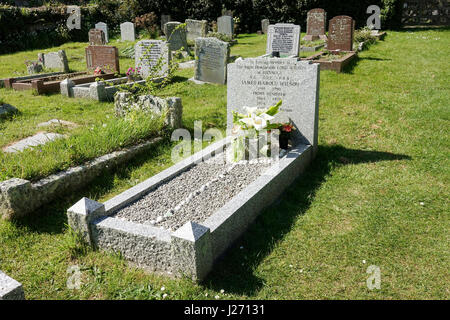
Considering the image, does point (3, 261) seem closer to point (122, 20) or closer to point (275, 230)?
→ point (275, 230)

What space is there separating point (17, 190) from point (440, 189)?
4.49 m

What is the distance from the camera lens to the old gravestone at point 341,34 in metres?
12.1

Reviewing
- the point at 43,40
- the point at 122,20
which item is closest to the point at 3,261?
the point at 43,40

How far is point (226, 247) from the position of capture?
3.57 meters

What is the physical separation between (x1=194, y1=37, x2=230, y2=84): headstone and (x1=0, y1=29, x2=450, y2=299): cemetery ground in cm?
259

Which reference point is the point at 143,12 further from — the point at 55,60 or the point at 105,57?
the point at 105,57

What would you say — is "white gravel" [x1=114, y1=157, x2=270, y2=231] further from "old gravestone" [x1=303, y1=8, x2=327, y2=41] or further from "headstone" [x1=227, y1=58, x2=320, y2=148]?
"old gravestone" [x1=303, y1=8, x2=327, y2=41]

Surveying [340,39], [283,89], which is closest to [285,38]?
[340,39]

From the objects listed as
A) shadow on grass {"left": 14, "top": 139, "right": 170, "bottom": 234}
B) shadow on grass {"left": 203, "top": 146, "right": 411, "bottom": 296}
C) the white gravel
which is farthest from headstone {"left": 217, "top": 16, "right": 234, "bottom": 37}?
the white gravel

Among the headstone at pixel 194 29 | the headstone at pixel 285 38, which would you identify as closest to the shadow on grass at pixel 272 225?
the headstone at pixel 285 38

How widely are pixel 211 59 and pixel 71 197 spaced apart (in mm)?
6106

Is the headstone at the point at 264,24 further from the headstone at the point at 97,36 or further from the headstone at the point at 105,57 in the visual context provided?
the headstone at the point at 105,57

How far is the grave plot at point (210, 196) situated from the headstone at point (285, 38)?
6299mm

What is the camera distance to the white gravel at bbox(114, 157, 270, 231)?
149 inches
